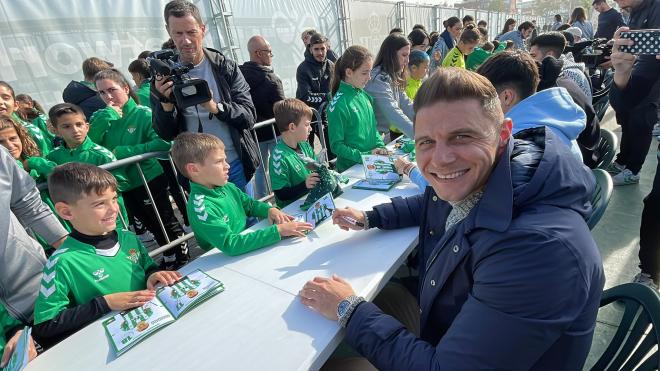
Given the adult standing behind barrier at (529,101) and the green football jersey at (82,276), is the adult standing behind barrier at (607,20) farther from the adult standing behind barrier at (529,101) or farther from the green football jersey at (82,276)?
the green football jersey at (82,276)

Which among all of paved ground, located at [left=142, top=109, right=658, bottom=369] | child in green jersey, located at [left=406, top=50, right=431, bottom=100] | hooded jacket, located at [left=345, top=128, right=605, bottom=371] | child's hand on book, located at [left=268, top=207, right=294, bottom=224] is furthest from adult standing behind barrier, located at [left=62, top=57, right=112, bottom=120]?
hooded jacket, located at [left=345, top=128, right=605, bottom=371]

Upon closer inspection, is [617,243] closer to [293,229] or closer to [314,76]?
[293,229]

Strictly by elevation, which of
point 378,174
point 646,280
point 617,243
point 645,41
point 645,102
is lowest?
point 617,243

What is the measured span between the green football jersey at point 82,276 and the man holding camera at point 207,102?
42.7 inches

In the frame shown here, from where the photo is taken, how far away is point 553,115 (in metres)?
1.82

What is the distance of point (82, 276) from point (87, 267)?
0.04 metres

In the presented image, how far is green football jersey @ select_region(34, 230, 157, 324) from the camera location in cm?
150

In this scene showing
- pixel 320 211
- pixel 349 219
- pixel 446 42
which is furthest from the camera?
pixel 446 42

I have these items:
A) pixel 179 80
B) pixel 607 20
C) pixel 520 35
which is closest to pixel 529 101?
pixel 179 80

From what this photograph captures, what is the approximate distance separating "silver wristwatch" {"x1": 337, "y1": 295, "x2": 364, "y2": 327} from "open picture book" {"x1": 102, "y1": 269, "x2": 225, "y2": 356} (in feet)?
1.94

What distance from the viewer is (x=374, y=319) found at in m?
1.24

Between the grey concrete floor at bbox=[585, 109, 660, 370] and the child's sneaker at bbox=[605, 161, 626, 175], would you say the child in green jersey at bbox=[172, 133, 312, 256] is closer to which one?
the grey concrete floor at bbox=[585, 109, 660, 370]

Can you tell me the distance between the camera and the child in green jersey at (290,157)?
2605mm

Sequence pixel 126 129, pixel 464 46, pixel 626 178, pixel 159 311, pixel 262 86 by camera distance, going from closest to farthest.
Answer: pixel 159 311
pixel 126 129
pixel 626 178
pixel 262 86
pixel 464 46
